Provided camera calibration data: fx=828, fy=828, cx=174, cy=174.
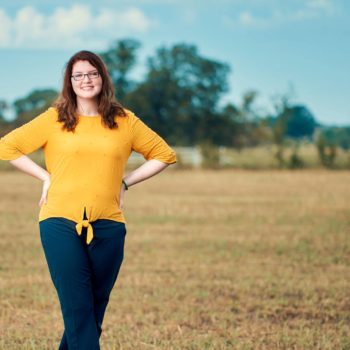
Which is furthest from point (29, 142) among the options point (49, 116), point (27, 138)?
point (49, 116)

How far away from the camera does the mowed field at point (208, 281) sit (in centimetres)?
684

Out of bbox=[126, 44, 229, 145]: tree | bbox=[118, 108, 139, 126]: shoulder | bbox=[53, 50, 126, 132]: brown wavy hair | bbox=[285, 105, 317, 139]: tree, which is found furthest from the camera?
bbox=[285, 105, 317, 139]: tree

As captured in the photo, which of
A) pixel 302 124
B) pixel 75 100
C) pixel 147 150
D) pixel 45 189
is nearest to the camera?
pixel 45 189

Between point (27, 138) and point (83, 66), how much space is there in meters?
0.50

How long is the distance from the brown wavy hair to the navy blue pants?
0.54 m

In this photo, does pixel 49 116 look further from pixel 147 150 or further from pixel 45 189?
pixel 147 150

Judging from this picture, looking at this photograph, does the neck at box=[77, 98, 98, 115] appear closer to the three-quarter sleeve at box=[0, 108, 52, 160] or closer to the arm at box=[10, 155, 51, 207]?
the three-quarter sleeve at box=[0, 108, 52, 160]

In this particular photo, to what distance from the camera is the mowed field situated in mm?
6840

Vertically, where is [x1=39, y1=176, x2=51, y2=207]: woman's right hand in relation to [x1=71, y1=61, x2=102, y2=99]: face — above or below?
below

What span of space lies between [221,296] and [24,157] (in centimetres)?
453

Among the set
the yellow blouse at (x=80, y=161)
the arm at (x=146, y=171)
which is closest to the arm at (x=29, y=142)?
the yellow blouse at (x=80, y=161)

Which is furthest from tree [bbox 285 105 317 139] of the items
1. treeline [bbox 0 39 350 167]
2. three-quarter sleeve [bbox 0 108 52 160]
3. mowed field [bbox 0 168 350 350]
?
three-quarter sleeve [bbox 0 108 52 160]

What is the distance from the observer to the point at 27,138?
14.9 feet

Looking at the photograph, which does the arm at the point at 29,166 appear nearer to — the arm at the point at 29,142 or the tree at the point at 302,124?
the arm at the point at 29,142
